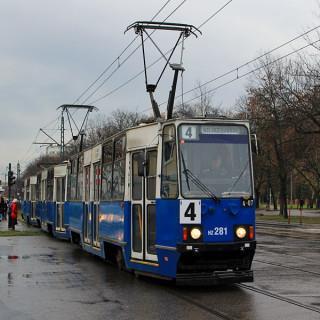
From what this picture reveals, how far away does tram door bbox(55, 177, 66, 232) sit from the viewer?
23.7 m

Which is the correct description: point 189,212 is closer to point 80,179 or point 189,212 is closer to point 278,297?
point 278,297

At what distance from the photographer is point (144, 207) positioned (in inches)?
459

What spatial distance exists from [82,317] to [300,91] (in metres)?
30.5

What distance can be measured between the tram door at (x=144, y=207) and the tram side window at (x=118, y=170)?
737mm

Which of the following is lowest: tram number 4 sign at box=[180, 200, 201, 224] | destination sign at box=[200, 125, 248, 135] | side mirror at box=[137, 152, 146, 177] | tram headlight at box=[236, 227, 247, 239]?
tram headlight at box=[236, 227, 247, 239]

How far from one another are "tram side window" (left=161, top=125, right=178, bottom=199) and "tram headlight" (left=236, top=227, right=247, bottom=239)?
1307mm

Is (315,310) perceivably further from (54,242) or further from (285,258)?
(54,242)

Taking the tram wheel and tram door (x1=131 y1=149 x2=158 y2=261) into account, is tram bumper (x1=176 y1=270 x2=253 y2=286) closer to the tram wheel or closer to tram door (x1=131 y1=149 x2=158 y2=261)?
tram door (x1=131 y1=149 x2=158 y2=261)

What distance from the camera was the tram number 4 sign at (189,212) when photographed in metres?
10.4

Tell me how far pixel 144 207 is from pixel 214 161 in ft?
5.79

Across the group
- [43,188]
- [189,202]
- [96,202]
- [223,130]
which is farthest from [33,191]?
[189,202]

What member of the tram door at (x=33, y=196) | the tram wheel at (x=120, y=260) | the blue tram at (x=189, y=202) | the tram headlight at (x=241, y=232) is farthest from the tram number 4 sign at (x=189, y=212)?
the tram door at (x=33, y=196)

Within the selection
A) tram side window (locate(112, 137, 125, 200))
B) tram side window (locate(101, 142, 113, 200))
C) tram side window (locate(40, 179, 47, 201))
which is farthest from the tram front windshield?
tram side window (locate(40, 179, 47, 201))

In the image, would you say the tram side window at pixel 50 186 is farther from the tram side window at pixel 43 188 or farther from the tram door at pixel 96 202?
the tram door at pixel 96 202
